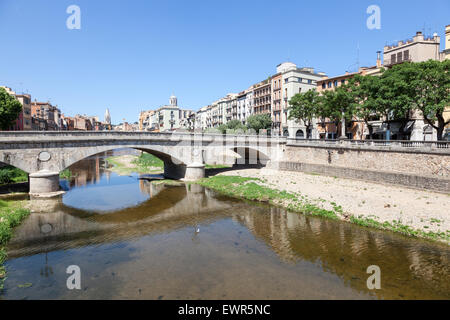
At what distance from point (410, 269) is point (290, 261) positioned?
21.3ft

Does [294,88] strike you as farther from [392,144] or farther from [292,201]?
[292,201]

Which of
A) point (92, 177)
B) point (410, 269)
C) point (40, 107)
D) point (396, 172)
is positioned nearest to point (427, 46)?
point (396, 172)

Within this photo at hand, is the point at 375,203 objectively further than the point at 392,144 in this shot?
No

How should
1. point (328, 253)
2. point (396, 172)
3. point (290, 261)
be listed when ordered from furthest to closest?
point (396, 172), point (328, 253), point (290, 261)

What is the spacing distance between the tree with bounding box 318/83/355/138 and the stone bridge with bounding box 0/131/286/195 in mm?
9997

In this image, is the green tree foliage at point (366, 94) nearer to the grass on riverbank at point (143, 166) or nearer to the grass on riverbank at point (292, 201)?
the grass on riverbank at point (292, 201)

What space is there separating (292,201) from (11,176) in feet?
124

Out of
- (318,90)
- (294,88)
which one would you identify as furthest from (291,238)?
(294,88)

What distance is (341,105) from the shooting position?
46188mm

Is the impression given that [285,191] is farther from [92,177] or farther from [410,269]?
[92,177]

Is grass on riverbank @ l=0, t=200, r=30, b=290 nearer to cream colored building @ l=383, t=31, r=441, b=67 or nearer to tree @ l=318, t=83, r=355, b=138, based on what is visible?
tree @ l=318, t=83, r=355, b=138

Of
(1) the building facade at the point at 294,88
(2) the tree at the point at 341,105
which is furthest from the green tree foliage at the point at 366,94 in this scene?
(1) the building facade at the point at 294,88
